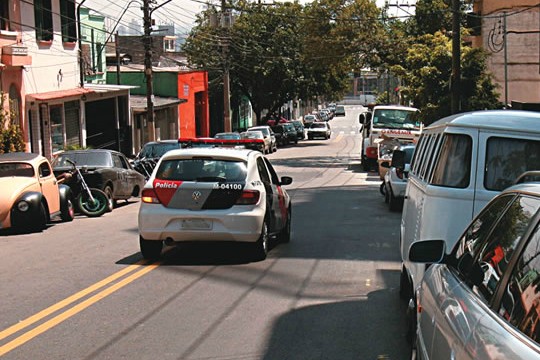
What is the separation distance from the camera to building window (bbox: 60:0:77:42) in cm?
3366

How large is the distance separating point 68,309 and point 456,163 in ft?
13.8

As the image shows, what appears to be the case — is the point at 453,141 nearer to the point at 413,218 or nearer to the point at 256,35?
the point at 413,218

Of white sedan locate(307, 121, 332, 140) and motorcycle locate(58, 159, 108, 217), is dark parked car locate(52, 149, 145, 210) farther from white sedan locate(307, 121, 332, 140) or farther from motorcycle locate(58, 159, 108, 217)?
white sedan locate(307, 121, 332, 140)

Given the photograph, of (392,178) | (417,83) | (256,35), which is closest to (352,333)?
(392,178)

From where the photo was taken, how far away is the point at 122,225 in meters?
17.2

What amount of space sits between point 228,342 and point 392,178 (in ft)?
44.0

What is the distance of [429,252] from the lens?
203 inches

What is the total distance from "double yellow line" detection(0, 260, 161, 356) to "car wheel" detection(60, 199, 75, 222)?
677 centimetres

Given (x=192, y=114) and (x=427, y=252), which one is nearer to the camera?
(x=427, y=252)

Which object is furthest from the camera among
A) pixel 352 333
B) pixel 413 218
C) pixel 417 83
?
pixel 417 83

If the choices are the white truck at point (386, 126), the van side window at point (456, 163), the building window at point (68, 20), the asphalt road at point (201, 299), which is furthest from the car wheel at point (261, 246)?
the building window at point (68, 20)

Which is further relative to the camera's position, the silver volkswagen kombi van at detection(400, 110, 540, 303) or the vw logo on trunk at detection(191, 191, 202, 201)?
the vw logo on trunk at detection(191, 191, 202, 201)

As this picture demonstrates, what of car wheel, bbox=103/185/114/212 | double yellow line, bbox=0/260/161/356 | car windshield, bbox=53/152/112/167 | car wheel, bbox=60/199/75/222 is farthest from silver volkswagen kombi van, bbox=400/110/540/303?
car windshield, bbox=53/152/112/167

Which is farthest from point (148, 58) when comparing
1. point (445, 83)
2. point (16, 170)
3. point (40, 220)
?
point (40, 220)
